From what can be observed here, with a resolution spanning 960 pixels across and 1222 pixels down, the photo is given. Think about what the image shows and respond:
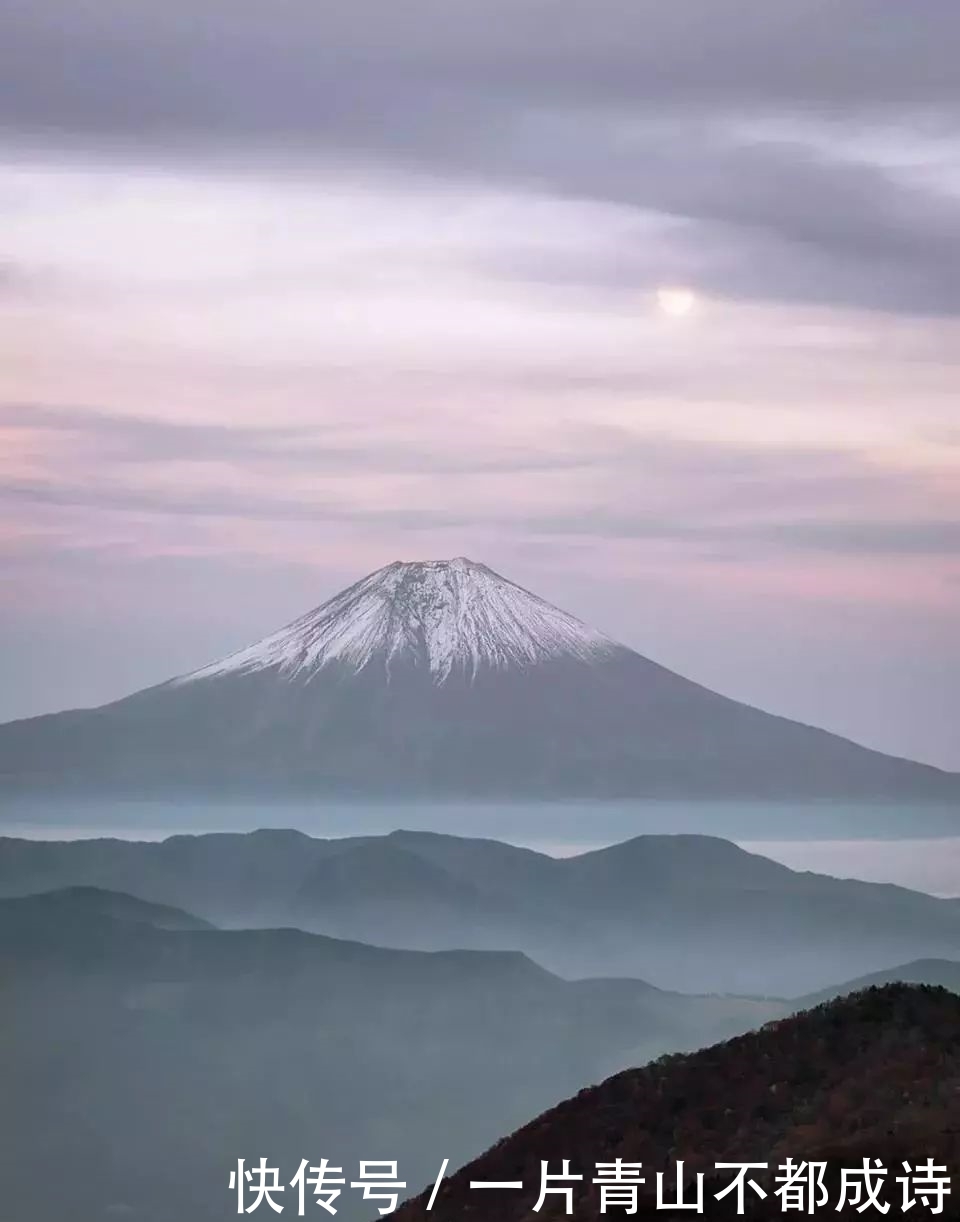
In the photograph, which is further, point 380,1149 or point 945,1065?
point 380,1149

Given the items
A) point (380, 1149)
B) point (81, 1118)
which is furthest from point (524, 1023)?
point (81, 1118)

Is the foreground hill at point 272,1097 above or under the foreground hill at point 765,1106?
above

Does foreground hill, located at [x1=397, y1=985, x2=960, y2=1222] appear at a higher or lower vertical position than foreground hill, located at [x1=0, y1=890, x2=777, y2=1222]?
lower

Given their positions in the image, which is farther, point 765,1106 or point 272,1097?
point 272,1097

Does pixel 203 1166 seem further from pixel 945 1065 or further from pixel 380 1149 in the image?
pixel 945 1065

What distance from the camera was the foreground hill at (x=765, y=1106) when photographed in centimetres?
3098

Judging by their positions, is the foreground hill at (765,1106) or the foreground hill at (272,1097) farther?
the foreground hill at (272,1097)

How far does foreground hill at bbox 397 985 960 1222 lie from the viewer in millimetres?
30984

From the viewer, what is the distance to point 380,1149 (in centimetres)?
16938

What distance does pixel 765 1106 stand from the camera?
111 ft

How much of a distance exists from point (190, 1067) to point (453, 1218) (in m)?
163

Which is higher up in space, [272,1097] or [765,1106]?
[272,1097]

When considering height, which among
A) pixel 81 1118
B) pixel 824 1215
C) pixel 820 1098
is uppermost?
pixel 81 1118

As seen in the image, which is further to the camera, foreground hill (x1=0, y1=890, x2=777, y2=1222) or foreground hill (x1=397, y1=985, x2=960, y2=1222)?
foreground hill (x1=0, y1=890, x2=777, y2=1222)
